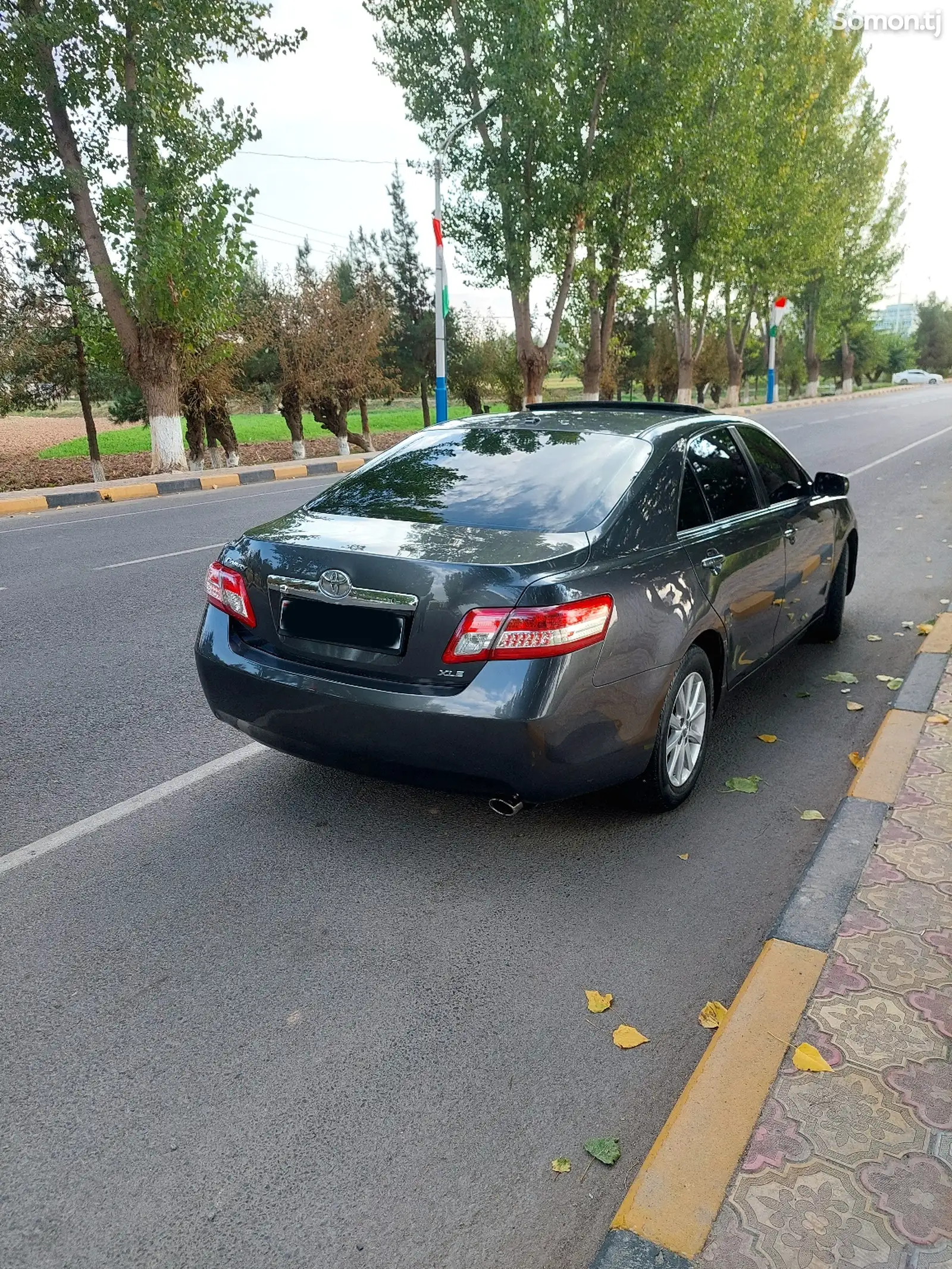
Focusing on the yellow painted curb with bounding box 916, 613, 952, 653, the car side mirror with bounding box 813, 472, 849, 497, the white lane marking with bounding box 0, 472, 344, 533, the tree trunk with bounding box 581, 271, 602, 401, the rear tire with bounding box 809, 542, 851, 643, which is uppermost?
the tree trunk with bounding box 581, 271, 602, 401

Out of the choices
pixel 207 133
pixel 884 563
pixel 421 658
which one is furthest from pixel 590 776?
pixel 207 133

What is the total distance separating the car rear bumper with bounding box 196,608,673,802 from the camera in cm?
311

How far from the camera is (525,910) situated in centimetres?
321

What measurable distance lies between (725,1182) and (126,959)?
1.80 metres

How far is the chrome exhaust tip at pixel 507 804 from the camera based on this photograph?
3.26 m

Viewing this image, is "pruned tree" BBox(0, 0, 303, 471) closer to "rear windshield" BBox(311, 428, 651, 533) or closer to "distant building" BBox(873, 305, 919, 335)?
"rear windshield" BBox(311, 428, 651, 533)

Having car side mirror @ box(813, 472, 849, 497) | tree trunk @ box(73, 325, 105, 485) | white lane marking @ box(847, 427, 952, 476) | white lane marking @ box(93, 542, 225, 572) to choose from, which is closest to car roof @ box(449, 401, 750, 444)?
car side mirror @ box(813, 472, 849, 497)

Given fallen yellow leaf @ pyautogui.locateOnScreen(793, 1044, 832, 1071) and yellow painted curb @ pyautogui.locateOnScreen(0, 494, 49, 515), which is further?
yellow painted curb @ pyautogui.locateOnScreen(0, 494, 49, 515)

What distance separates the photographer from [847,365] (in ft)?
222

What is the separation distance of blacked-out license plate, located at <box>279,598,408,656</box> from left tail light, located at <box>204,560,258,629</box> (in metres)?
0.20

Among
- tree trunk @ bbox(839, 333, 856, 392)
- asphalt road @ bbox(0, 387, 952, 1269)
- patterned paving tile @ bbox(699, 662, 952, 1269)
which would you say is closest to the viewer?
patterned paving tile @ bbox(699, 662, 952, 1269)

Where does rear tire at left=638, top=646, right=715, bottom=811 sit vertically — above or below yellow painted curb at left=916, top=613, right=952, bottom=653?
above

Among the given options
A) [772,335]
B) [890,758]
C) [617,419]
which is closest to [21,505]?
[617,419]

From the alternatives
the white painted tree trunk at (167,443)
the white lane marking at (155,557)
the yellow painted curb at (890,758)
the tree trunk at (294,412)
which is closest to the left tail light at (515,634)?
the yellow painted curb at (890,758)
